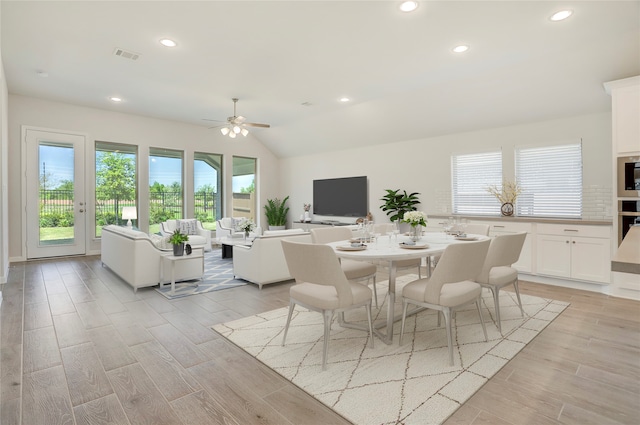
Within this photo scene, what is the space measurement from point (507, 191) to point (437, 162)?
1391mm

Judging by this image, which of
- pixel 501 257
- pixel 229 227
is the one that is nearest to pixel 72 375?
pixel 501 257

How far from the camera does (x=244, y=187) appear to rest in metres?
9.42

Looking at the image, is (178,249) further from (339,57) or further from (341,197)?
(341,197)

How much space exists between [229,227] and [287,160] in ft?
9.76

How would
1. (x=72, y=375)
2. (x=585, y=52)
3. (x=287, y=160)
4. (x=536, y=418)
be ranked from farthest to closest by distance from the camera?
(x=287, y=160) → (x=585, y=52) → (x=72, y=375) → (x=536, y=418)

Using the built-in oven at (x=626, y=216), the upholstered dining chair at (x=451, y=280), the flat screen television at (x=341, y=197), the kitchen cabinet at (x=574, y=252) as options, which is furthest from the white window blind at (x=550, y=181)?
the upholstered dining chair at (x=451, y=280)

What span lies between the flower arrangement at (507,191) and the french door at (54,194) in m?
7.90

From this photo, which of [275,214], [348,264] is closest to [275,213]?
[275,214]

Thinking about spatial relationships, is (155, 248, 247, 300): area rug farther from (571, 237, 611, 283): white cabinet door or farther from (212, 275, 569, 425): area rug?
(571, 237, 611, 283): white cabinet door

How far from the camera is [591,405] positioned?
193 centimetres

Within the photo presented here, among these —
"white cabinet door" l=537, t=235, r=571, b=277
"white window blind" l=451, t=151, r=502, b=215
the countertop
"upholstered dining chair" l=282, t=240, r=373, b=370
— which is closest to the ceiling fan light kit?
"white window blind" l=451, t=151, r=502, b=215

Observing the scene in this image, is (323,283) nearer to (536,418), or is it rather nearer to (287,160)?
(536,418)

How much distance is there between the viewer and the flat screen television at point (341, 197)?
7.78 metres

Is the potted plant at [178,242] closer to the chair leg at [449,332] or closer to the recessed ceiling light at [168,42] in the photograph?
the recessed ceiling light at [168,42]
